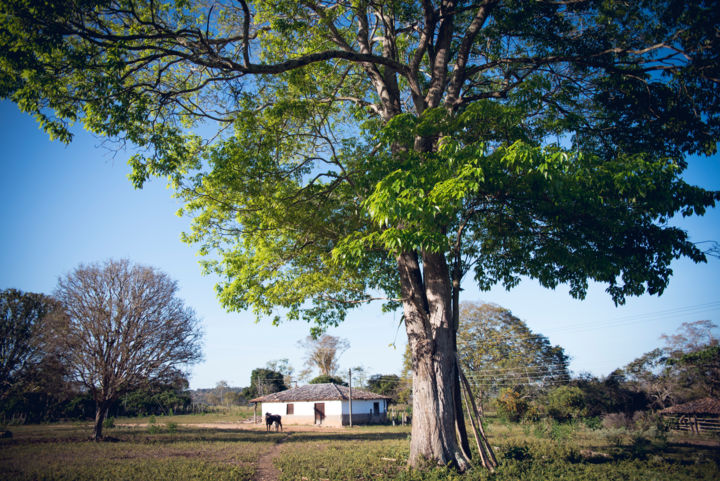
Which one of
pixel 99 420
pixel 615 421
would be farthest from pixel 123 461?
pixel 615 421

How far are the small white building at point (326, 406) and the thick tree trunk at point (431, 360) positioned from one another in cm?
3035

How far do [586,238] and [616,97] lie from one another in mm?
3649

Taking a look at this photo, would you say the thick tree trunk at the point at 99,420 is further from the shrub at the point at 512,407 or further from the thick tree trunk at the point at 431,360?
the shrub at the point at 512,407

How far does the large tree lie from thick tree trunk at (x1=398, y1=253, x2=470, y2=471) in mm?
43

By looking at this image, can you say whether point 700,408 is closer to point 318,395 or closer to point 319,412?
point 319,412

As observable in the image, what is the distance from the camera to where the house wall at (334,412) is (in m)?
35.8

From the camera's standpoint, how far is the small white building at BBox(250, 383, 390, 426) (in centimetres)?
3609

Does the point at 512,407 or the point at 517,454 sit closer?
Result: the point at 517,454

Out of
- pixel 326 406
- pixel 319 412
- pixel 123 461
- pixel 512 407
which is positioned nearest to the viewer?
pixel 123 461

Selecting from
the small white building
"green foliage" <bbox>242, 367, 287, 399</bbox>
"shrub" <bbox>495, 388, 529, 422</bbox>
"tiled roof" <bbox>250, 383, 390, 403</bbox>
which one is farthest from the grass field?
"green foliage" <bbox>242, 367, 287, 399</bbox>

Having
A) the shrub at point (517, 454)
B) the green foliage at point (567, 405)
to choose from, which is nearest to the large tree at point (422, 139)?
the shrub at point (517, 454)

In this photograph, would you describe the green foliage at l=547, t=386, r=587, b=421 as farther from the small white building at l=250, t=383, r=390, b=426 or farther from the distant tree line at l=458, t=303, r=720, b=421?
the small white building at l=250, t=383, r=390, b=426

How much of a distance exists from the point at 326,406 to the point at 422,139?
34.1 meters

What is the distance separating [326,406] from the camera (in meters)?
36.9
